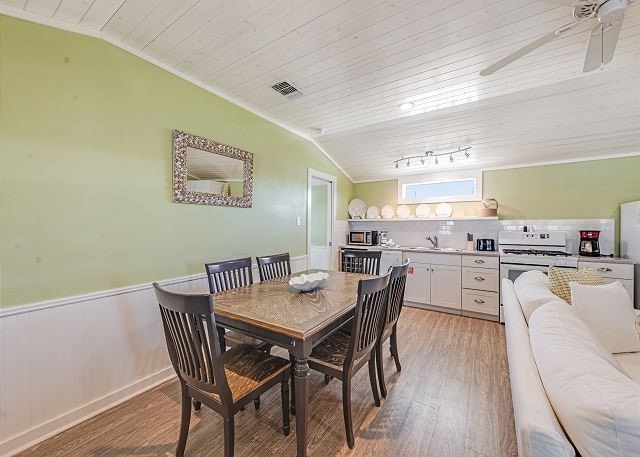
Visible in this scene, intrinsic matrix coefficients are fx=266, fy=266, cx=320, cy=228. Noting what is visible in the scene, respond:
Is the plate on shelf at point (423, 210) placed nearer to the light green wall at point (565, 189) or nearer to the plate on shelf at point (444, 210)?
the plate on shelf at point (444, 210)

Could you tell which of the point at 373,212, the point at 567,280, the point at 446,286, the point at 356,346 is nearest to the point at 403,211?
the point at 373,212

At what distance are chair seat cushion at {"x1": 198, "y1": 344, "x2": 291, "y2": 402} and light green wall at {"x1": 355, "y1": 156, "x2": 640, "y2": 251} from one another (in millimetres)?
3765

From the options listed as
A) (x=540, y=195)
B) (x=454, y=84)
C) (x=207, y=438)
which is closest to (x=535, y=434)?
(x=207, y=438)

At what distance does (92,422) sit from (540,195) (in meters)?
5.26

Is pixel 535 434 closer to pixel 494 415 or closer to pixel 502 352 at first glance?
pixel 494 415

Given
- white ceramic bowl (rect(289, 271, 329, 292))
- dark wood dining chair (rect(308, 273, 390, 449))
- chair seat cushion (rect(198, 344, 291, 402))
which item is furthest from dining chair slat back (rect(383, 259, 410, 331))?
chair seat cushion (rect(198, 344, 291, 402))

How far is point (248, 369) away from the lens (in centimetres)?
155

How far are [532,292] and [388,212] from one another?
2.96 m

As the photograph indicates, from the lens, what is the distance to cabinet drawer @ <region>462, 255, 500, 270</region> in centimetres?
349

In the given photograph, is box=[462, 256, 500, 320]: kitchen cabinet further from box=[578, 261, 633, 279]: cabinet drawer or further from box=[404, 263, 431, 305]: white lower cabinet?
box=[578, 261, 633, 279]: cabinet drawer

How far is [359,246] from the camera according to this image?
4.80 meters

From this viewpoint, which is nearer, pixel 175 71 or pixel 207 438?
pixel 207 438

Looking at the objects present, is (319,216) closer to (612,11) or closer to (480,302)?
(480,302)

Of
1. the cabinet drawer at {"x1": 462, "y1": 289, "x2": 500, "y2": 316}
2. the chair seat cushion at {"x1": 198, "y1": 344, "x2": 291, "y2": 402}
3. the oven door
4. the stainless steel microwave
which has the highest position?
the stainless steel microwave
